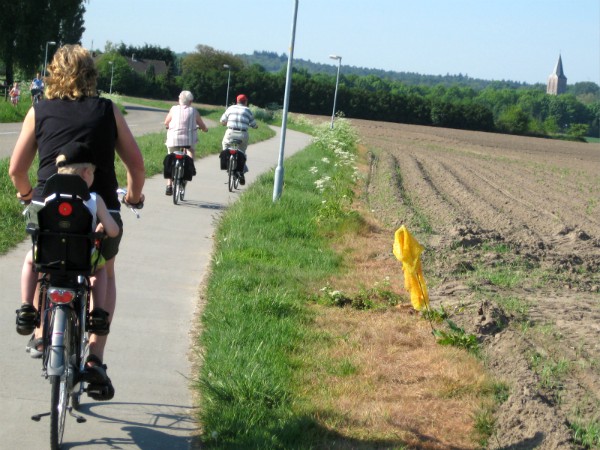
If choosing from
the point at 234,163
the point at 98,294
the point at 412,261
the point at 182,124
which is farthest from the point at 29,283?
the point at 234,163

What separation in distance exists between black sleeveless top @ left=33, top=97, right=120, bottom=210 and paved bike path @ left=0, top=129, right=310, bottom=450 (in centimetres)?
126

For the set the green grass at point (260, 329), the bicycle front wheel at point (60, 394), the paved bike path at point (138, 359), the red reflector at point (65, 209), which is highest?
the red reflector at point (65, 209)

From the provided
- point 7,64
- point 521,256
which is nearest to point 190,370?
point 521,256

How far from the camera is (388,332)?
7383 millimetres

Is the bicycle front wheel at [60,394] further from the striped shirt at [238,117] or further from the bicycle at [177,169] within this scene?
the striped shirt at [238,117]

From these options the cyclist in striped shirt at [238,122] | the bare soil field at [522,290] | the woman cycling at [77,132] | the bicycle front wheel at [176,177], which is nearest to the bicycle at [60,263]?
the woman cycling at [77,132]

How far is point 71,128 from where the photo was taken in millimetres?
4500

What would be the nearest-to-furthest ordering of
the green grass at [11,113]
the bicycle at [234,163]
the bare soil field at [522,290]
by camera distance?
1. the bare soil field at [522,290]
2. the bicycle at [234,163]
3. the green grass at [11,113]

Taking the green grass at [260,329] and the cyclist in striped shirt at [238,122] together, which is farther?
the cyclist in striped shirt at [238,122]

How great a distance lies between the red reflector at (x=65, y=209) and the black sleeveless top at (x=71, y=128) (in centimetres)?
34

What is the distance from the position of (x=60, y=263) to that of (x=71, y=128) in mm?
709

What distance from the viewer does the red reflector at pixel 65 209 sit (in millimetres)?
4156

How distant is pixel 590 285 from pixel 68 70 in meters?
7.36

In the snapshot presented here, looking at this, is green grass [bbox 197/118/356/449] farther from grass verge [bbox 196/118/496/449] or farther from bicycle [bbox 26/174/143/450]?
bicycle [bbox 26/174/143/450]
